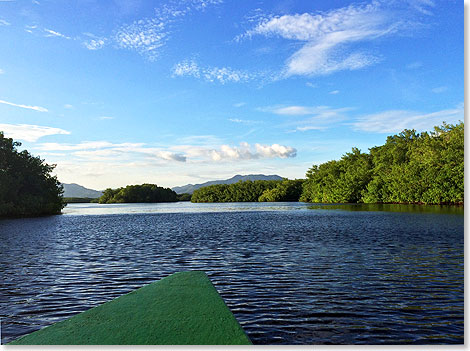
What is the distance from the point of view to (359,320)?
8.91m

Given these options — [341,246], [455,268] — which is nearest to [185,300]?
[455,268]

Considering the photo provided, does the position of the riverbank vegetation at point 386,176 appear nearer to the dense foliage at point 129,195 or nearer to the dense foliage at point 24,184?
the dense foliage at point 24,184

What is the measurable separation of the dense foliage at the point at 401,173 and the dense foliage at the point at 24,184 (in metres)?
75.3

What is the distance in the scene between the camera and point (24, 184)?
7006 centimetres

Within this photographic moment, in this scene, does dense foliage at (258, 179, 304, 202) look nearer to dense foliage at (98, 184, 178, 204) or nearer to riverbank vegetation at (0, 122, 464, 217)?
riverbank vegetation at (0, 122, 464, 217)

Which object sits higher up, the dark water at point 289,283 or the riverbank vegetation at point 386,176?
the riverbank vegetation at point 386,176

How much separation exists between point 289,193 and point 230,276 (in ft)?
548

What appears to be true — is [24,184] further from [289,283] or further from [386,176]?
[386,176]

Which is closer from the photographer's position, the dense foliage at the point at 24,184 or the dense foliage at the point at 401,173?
the dense foliage at the point at 24,184

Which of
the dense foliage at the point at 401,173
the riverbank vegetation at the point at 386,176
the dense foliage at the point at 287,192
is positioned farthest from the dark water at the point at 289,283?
the dense foliage at the point at 287,192

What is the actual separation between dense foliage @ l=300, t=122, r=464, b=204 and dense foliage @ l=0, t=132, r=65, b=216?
247 feet

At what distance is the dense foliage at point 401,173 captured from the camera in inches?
2702

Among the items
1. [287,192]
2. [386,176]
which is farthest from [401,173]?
[287,192]

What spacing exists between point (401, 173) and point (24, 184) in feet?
265
